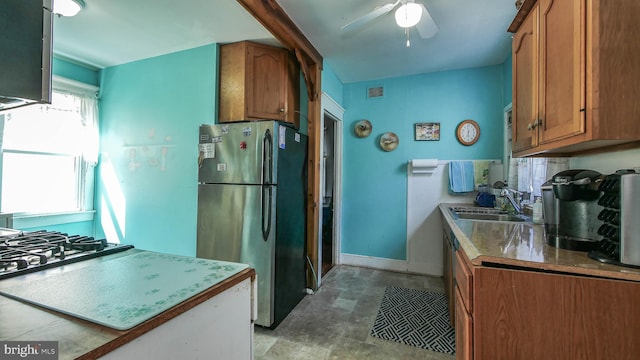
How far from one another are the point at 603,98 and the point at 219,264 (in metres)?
1.55

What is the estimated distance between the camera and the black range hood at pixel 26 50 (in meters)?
0.72

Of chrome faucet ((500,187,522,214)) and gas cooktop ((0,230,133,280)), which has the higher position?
chrome faucet ((500,187,522,214))

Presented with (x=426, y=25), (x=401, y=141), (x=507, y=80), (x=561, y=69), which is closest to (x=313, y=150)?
(x=401, y=141)

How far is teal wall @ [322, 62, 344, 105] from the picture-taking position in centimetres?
318

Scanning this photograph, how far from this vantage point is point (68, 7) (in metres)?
2.05

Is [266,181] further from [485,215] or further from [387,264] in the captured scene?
[387,264]

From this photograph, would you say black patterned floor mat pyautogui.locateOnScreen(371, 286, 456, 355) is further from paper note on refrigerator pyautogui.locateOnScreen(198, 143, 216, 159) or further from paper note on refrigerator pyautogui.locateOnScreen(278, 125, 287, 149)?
paper note on refrigerator pyautogui.locateOnScreen(198, 143, 216, 159)

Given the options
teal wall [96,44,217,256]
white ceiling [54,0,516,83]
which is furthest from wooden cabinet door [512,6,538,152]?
teal wall [96,44,217,256]

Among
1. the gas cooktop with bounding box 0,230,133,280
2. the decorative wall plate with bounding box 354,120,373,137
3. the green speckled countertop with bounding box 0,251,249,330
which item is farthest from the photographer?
the decorative wall plate with bounding box 354,120,373,137

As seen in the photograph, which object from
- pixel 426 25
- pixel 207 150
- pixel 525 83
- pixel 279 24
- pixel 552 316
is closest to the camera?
pixel 552 316

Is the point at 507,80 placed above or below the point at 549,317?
above

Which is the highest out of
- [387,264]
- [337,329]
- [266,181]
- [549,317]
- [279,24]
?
[279,24]

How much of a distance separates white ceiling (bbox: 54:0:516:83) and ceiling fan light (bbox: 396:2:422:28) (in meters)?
0.34

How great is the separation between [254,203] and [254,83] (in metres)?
1.20
